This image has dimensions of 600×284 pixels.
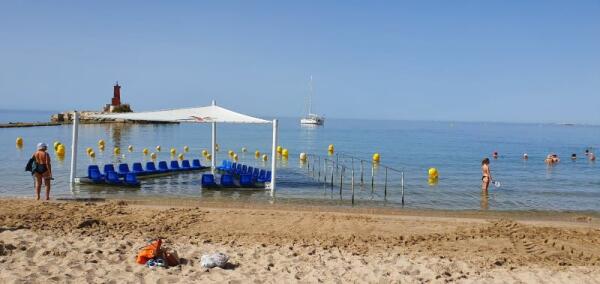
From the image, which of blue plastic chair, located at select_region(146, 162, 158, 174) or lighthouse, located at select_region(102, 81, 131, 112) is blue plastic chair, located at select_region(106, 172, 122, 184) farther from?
lighthouse, located at select_region(102, 81, 131, 112)

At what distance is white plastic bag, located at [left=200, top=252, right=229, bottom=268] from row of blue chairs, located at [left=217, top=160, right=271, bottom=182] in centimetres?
1088

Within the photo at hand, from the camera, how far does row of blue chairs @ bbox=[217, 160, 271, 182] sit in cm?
1991

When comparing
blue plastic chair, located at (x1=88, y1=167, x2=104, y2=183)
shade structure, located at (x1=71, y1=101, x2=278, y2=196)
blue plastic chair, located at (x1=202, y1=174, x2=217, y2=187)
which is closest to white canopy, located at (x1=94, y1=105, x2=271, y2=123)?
shade structure, located at (x1=71, y1=101, x2=278, y2=196)

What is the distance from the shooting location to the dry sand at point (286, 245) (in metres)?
7.55

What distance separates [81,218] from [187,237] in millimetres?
2781

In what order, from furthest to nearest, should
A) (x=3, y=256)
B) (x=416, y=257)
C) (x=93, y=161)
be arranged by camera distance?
(x=93, y=161), (x=416, y=257), (x=3, y=256)

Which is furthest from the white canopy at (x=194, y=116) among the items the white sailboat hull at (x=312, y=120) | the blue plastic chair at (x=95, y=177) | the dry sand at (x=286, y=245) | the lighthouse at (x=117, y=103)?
the white sailboat hull at (x=312, y=120)

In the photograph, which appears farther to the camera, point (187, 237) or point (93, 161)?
point (93, 161)

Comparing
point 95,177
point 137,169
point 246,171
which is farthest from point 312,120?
point 95,177

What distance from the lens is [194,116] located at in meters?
19.1

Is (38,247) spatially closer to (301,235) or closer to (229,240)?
(229,240)

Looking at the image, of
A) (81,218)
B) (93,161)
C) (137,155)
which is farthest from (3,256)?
(137,155)

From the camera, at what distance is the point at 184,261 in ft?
26.5

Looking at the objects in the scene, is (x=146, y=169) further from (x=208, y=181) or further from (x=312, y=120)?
(x=312, y=120)
